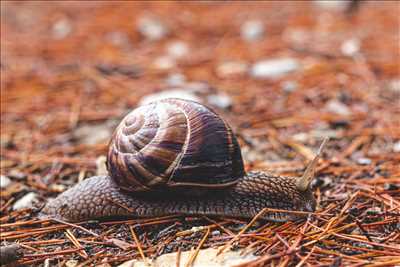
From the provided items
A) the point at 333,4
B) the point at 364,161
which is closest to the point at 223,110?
the point at 364,161

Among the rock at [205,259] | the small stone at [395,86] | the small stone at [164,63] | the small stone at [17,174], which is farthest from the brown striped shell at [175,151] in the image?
the small stone at [164,63]

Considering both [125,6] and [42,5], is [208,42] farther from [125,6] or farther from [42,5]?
[42,5]

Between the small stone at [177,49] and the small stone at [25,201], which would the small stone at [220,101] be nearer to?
the small stone at [177,49]

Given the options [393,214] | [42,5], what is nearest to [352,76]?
[393,214]

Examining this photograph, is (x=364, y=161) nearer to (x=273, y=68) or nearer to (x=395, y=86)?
(x=395, y=86)

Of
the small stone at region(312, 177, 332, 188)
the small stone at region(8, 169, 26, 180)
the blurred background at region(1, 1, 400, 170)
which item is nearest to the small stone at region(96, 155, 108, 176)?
the blurred background at region(1, 1, 400, 170)

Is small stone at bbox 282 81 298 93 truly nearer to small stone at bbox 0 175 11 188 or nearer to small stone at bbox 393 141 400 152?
small stone at bbox 393 141 400 152
